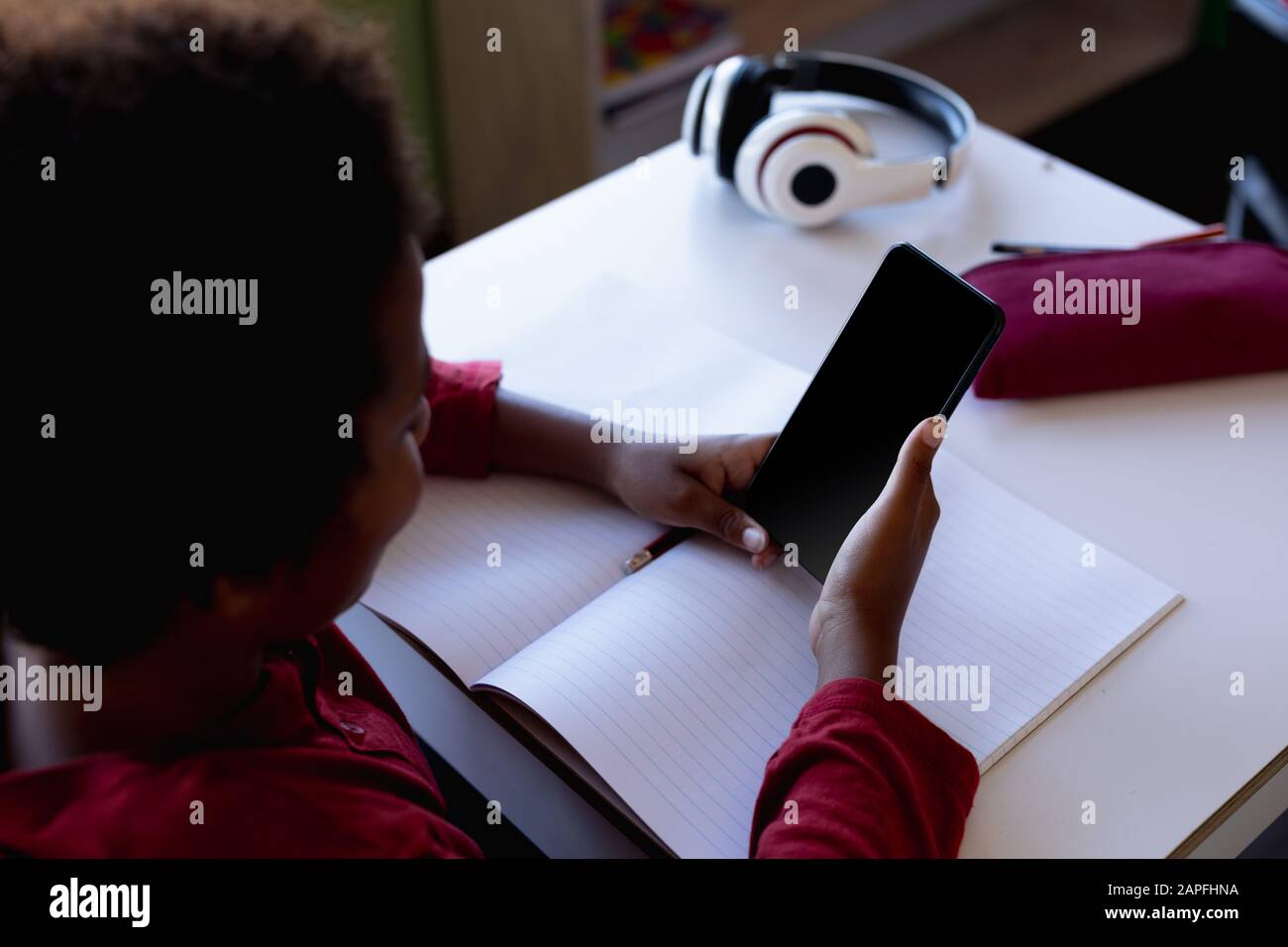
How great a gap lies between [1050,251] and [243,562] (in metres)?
0.73

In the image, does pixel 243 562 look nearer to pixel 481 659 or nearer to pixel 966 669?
pixel 481 659

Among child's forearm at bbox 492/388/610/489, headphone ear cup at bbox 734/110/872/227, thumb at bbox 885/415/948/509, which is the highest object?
headphone ear cup at bbox 734/110/872/227

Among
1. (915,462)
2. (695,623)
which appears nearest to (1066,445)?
(915,462)

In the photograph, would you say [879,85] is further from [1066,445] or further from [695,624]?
[695,624]

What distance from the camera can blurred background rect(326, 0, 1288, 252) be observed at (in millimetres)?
1933

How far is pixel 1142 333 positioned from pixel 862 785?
1.50ft

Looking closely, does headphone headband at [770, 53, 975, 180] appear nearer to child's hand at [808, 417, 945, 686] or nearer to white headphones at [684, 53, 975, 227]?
white headphones at [684, 53, 975, 227]

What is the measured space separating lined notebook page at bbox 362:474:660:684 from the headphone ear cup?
1.16 ft

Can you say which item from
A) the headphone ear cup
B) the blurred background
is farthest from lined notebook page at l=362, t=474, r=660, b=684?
the blurred background

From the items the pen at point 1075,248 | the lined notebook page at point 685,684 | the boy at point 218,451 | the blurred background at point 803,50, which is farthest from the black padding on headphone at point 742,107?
the blurred background at point 803,50

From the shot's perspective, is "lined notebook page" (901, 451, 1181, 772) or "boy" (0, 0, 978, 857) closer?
"boy" (0, 0, 978, 857)

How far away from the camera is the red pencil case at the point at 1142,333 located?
91cm

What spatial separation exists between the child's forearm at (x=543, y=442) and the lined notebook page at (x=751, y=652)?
0.10 m

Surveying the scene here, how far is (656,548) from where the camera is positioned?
83 cm
